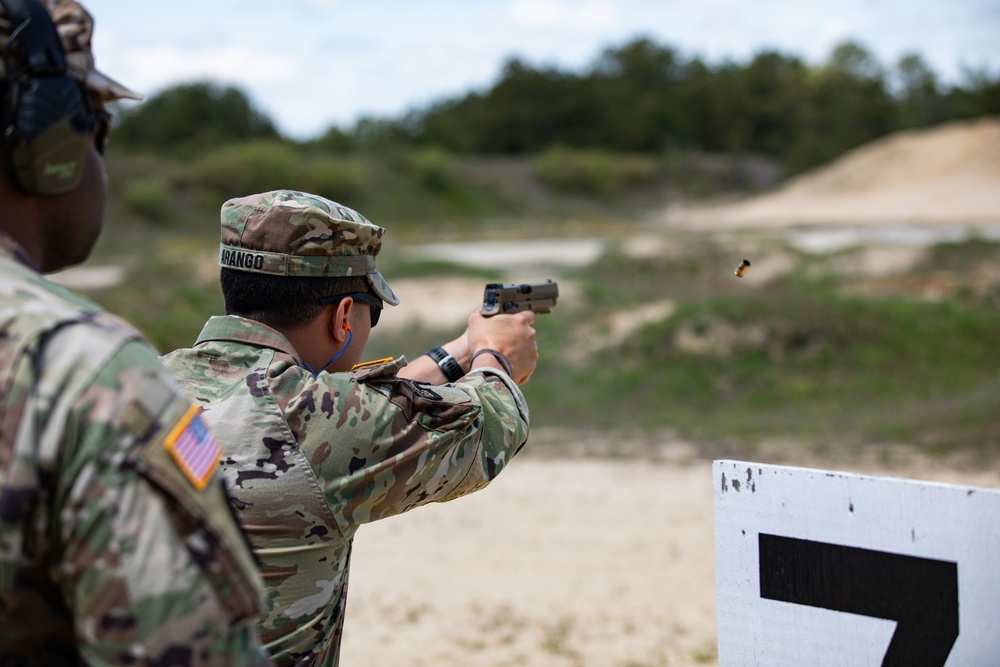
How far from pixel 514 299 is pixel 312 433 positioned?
896mm

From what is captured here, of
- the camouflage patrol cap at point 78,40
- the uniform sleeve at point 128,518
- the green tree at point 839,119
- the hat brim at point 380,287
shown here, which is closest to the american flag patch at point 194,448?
the uniform sleeve at point 128,518

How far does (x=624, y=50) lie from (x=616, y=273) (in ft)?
163

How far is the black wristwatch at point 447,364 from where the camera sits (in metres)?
2.28

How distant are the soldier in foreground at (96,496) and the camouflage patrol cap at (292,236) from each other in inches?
28.3

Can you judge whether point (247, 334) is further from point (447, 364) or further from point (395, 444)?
→ point (447, 364)

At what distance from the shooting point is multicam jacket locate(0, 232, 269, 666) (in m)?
1.01

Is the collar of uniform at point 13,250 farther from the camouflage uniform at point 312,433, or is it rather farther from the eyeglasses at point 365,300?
the eyeglasses at point 365,300

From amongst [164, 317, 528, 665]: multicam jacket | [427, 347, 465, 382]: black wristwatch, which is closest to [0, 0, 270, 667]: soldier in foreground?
[164, 317, 528, 665]: multicam jacket

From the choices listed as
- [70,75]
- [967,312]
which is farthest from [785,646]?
[967,312]

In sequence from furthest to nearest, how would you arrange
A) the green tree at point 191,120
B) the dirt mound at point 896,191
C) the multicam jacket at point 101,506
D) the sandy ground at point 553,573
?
the green tree at point 191,120 < the dirt mound at point 896,191 < the sandy ground at point 553,573 < the multicam jacket at point 101,506

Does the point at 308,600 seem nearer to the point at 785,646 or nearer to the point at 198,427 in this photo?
the point at 198,427

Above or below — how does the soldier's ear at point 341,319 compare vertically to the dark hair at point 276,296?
below

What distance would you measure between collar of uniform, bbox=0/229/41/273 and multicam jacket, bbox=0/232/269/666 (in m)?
0.07

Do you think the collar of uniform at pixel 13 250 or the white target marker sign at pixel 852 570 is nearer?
the collar of uniform at pixel 13 250
